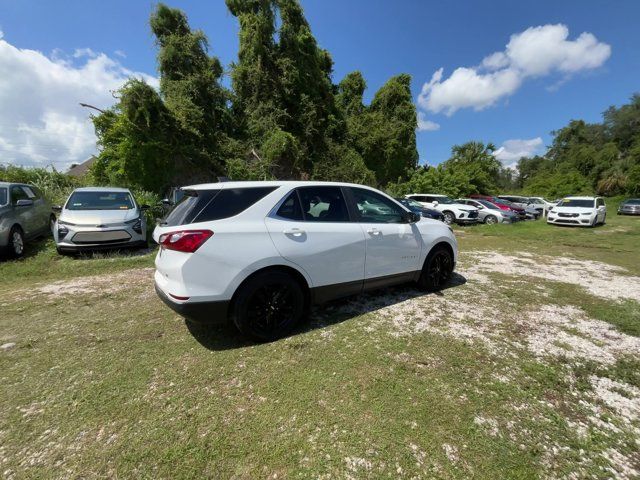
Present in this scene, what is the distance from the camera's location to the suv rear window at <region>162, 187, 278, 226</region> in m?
2.86

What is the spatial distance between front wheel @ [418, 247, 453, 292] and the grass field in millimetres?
280

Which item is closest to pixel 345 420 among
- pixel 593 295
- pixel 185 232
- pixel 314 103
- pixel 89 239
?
pixel 185 232

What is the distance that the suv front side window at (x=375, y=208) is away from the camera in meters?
3.79

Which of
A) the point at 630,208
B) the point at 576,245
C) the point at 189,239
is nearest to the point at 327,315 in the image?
the point at 189,239

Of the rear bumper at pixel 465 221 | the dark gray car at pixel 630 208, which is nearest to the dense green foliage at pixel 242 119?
the rear bumper at pixel 465 221

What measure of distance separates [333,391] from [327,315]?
1.41 metres

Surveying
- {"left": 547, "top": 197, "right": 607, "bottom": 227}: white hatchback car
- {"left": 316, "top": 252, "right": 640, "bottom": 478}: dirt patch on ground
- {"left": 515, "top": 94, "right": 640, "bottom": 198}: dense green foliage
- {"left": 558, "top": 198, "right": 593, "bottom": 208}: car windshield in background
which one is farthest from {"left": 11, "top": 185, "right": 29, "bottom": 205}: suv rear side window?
{"left": 515, "top": 94, "right": 640, "bottom": 198}: dense green foliage

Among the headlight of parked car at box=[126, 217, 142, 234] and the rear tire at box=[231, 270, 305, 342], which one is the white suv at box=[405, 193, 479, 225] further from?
the rear tire at box=[231, 270, 305, 342]

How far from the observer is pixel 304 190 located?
3398 millimetres

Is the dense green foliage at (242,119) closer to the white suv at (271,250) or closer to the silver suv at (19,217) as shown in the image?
the silver suv at (19,217)

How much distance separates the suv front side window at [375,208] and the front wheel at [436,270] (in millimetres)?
878

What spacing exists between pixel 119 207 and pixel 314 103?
1681 centimetres

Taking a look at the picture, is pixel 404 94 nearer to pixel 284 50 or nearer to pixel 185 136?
pixel 284 50

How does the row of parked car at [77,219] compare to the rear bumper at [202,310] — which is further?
the row of parked car at [77,219]
